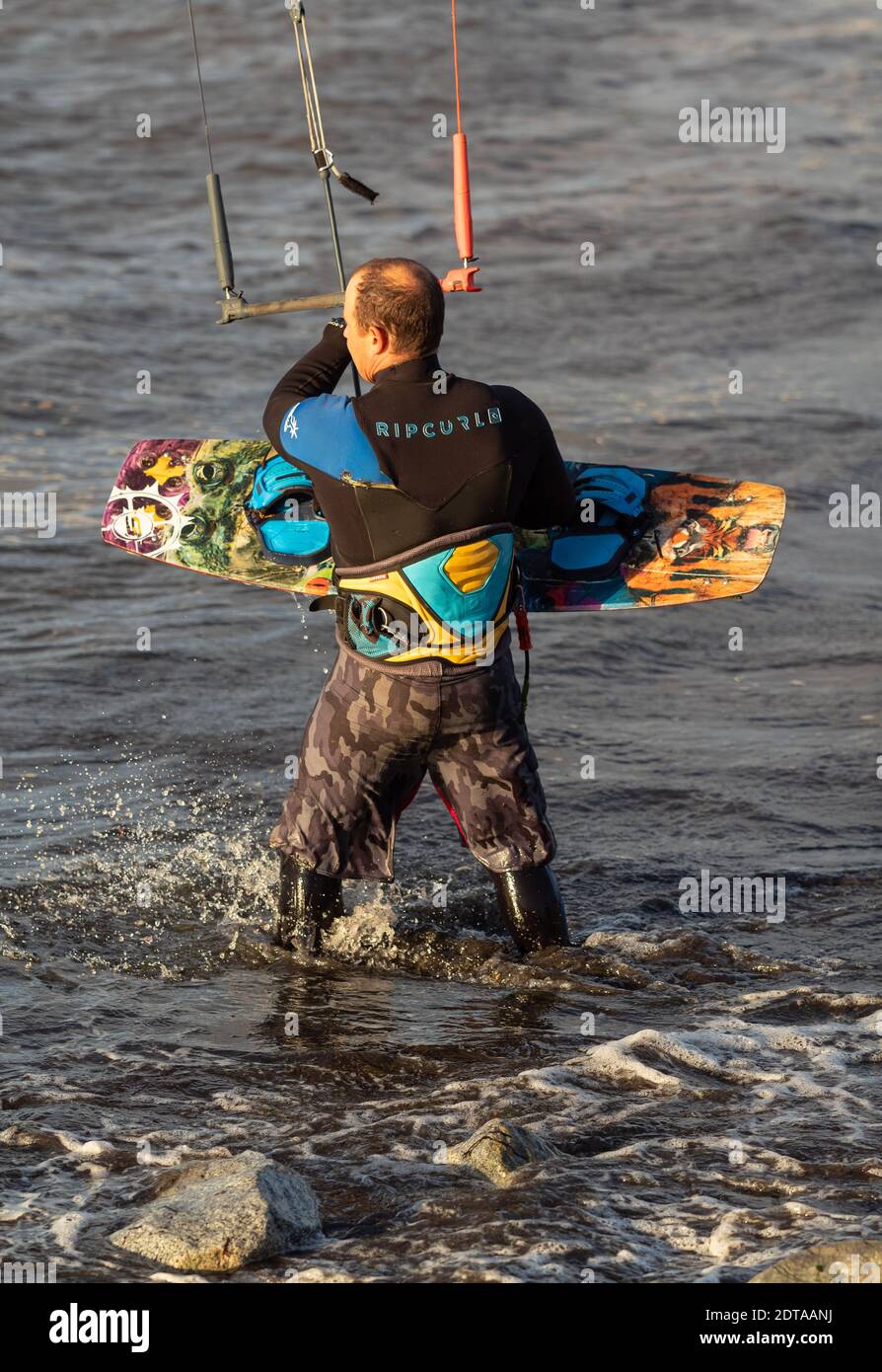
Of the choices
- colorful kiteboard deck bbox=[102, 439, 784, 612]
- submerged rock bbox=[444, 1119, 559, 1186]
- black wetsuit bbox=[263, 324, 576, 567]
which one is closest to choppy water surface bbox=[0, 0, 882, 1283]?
submerged rock bbox=[444, 1119, 559, 1186]

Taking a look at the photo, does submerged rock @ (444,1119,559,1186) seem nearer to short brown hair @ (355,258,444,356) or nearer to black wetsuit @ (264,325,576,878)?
black wetsuit @ (264,325,576,878)

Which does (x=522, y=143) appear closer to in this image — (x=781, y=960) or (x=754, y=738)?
(x=754, y=738)

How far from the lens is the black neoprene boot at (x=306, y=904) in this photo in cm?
528

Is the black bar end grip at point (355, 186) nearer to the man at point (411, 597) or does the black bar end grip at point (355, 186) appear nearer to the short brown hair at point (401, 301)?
the man at point (411, 597)

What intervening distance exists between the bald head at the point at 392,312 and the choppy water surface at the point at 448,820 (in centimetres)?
188

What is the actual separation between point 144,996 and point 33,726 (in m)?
2.56

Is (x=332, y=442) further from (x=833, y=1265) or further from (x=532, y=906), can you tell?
(x=833, y=1265)

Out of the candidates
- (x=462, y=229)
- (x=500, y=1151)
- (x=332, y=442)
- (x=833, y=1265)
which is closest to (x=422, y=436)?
(x=332, y=442)

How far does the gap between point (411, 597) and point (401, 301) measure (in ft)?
2.67

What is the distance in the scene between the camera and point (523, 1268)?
383 centimetres

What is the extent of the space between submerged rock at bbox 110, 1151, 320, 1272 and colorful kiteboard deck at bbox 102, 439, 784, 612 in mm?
2418

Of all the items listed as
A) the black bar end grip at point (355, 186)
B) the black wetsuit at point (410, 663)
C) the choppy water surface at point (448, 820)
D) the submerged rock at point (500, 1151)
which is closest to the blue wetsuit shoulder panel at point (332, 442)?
the black wetsuit at point (410, 663)

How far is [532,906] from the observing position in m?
5.31

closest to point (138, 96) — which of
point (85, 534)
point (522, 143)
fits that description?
point (522, 143)
